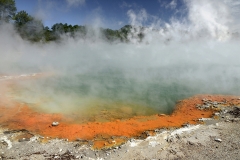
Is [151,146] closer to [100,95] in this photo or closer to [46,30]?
[100,95]

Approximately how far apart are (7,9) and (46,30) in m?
6.96

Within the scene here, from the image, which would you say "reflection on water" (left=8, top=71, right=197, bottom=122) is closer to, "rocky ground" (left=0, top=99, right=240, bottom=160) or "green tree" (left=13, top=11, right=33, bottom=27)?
"rocky ground" (left=0, top=99, right=240, bottom=160)

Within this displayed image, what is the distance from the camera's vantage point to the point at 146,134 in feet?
20.0

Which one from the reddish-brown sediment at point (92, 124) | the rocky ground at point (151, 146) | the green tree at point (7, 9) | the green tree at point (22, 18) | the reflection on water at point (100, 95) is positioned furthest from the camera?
the green tree at point (22, 18)

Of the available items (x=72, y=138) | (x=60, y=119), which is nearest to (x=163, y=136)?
(x=72, y=138)

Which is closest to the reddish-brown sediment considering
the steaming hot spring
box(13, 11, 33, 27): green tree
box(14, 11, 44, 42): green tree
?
the steaming hot spring

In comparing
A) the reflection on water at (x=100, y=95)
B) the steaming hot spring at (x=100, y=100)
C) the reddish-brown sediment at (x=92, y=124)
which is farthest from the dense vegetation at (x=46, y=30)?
the reddish-brown sediment at (x=92, y=124)

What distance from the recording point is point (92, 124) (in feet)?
22.5

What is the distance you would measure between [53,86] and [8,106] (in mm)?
3710

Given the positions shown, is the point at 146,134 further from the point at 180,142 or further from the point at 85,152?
the point at 85,152

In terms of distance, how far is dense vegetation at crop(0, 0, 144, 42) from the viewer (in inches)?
944

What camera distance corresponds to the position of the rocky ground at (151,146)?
4859 millimetres

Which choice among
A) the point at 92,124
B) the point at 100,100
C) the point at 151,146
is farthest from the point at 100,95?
the point at 151,146

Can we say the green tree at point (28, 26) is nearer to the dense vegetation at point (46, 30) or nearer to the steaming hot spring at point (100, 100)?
the dense vegetation at point (46, 30)
